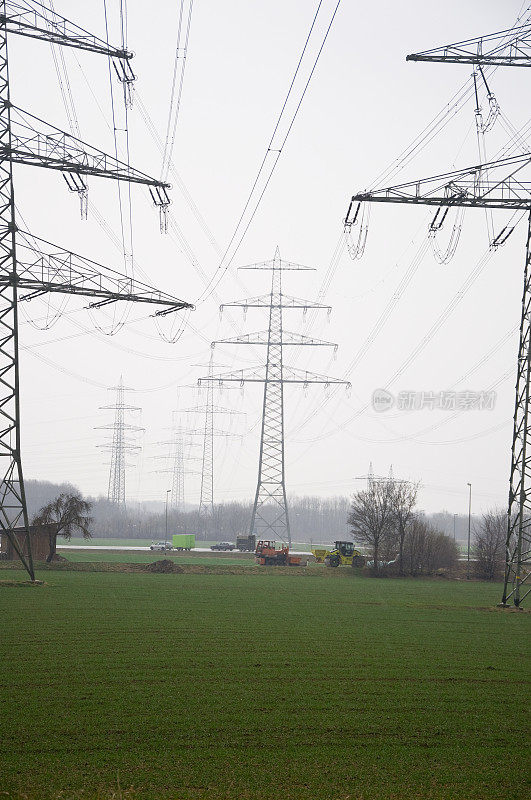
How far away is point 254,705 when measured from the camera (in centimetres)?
1515

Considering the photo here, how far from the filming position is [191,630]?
24.3 m

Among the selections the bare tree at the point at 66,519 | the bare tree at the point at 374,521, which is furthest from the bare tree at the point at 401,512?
the bare tree at the point at 66,519

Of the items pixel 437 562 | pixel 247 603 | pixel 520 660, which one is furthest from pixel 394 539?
pixel 520 660

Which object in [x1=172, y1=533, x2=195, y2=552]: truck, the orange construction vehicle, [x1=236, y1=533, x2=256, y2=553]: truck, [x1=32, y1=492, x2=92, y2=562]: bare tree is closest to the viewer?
[x1=32, y1=492, x2=92, y2=562]: bare tree

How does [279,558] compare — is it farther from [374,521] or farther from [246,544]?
[246,544]

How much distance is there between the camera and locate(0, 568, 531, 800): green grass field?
1142 cm

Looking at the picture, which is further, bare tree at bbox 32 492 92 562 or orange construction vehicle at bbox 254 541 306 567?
orange construction vehicle at bbox 254 541 306 567

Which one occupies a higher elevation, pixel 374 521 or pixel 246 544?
pixel 374 521

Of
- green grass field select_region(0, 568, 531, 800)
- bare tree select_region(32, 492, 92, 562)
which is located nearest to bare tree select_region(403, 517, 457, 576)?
bare tree select_region(32, 492, 92, 562)

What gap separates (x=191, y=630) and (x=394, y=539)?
3871 cm

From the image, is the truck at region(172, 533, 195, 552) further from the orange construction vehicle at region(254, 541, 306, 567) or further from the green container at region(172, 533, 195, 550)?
the orange construction vehicle at region(254, 541, 306, 567)

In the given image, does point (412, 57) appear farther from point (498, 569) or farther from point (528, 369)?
point (498, 569)

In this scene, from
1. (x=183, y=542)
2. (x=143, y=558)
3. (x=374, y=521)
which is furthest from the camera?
(x=183, y=542)

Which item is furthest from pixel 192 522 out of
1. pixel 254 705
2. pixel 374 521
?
pixel 254 705
